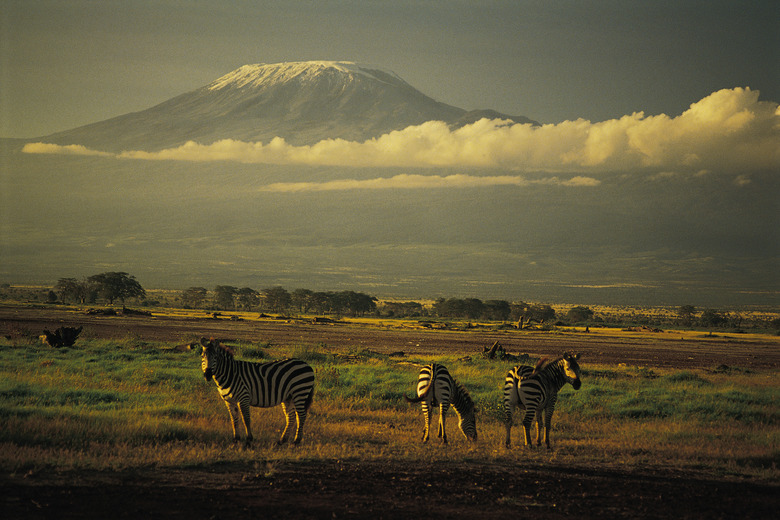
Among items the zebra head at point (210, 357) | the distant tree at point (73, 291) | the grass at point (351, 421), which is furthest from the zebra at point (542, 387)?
the distant tree at point (73, 291)

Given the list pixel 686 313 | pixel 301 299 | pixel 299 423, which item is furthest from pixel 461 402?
pixel 686 313

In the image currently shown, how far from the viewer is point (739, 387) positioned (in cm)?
2777

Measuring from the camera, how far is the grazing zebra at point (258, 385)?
1465 cm

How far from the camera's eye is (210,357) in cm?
1415

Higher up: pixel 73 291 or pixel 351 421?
pixel 73 291

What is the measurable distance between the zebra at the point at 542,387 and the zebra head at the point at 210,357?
19.4ft

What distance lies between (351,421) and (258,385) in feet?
14.3

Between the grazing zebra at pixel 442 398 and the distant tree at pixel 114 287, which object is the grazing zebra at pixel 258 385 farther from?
the distant tree at pixel 114 287

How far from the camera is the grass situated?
547 inches

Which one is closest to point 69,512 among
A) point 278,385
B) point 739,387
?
point 278,385

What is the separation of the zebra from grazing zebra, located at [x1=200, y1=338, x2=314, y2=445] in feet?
13.8

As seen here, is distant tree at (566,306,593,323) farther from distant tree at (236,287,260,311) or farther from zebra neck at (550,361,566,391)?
zebra neck at (550,361,566,391)

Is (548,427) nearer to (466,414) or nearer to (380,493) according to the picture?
(466,414)

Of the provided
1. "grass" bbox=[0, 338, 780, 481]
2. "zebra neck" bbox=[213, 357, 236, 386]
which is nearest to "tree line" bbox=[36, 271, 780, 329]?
"grass" bbox=[0, 338, 780, 481]
